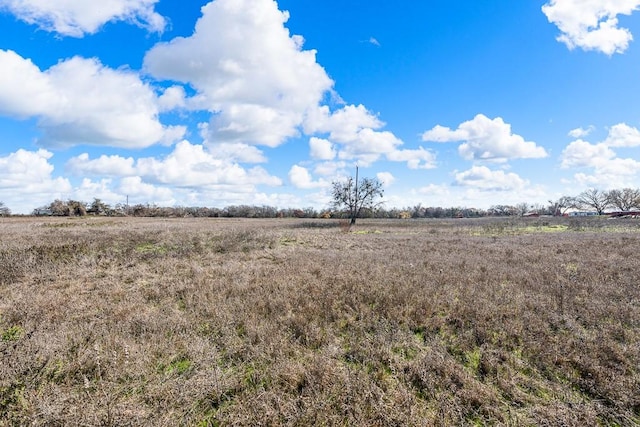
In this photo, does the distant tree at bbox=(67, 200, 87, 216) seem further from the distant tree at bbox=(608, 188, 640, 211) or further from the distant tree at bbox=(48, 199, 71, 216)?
the distant tree at bbox=(608, 188, 640, 211)

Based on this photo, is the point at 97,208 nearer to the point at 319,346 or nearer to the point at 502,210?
the point at 319,346

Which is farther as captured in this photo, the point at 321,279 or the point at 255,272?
the point at 255,272

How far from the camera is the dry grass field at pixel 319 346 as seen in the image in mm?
4246

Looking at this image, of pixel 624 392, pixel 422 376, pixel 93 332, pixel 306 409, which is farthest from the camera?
pixel 93 332

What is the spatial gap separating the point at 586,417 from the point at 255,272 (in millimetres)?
9474

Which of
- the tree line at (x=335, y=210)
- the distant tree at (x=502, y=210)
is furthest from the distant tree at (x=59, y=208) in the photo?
the distant tree at (x=502, y=210)

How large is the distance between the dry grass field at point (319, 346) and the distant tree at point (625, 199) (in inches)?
4601

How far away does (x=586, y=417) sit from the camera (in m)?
4.11

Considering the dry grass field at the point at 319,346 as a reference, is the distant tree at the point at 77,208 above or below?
above

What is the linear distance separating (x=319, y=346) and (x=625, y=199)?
130817 mm

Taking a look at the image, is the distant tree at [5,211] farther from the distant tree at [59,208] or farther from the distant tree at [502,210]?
the distant tree at [502,210]

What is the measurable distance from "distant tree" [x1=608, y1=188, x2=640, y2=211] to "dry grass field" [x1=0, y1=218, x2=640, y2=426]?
116874 mm

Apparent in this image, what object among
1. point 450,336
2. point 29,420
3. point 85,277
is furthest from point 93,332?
point 450,336

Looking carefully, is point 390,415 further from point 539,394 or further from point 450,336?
point 450,336
